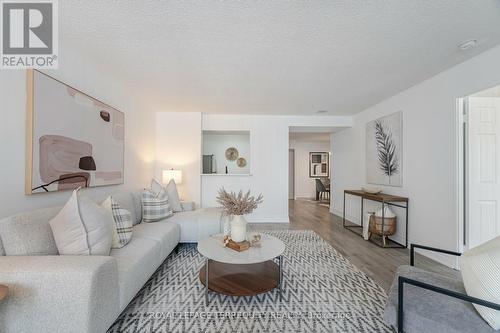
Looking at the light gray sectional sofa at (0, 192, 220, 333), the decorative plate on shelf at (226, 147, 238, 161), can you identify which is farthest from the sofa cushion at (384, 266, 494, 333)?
the decorative plate on shelf at (226, 147, 238, 161)

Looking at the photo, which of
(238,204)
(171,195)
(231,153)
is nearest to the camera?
(238,204)

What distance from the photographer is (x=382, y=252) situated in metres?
2.86

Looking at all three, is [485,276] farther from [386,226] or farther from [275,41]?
[386,226]

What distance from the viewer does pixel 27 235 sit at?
4.28 ft

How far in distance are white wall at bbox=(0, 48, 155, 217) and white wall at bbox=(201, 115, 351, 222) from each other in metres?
1.55

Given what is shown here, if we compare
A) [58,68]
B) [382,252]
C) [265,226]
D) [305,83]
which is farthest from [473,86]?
[58,68]

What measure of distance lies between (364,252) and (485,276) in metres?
1.96

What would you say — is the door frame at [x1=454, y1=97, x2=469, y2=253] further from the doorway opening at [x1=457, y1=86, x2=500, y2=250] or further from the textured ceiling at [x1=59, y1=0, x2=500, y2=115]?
the textured ceiling at [x1=59, y1=0, x2=500, y2=115]

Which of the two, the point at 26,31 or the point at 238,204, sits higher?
the point at 26,31

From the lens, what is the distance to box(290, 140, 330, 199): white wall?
27.0ft

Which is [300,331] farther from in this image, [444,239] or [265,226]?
[265,226]

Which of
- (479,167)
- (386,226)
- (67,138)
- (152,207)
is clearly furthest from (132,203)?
(479,167)

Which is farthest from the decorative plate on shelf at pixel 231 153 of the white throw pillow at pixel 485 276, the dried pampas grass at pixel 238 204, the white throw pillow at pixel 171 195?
the white throw pillow at pixel 485 276

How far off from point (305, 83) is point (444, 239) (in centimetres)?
262
